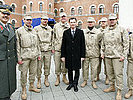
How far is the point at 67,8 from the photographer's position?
34.0 metres

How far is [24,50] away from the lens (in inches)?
152

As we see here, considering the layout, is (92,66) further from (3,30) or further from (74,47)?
(3,30)

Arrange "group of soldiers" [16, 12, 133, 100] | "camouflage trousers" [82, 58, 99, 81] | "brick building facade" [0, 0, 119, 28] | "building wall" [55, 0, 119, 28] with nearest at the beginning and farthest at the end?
"group of soldiers" [16, 12, 133, 100] → "camouflage trousers" [82, 58, 99, 81] → "building wall" [55, 0, 119, 28] → "brick building facade" [0, 0, 119, 28]

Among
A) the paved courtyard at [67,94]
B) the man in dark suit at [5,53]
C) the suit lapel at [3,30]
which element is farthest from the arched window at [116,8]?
the suit lapel at [3,30]

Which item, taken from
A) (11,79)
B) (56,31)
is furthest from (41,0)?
(11,79)

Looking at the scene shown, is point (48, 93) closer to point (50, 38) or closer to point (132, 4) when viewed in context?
point (50, 38)

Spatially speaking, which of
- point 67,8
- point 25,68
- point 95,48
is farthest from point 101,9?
point 25,68

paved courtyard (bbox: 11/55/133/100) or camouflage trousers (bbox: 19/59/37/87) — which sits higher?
camouflage trousers (bbox: 19/59/37/87)

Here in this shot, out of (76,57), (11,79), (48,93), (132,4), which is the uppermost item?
(132,4)

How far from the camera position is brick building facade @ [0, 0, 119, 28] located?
100 ft

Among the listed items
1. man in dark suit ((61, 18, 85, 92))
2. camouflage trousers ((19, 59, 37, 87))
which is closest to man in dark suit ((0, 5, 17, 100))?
camouflage trousers ((19, 59, 37, 87))

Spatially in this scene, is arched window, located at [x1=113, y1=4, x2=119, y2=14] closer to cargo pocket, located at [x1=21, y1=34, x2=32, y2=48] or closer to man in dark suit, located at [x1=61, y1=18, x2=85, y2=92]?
man in dark suit, located at [x1=61, y1=18, x2=85, y2=92]

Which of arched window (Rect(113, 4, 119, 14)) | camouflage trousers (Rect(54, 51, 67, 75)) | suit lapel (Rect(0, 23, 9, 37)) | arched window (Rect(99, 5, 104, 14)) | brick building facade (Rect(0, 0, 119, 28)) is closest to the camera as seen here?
suit lapel (Rect(0, 23, 9, 37))

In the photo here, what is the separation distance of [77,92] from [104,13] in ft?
96.2
